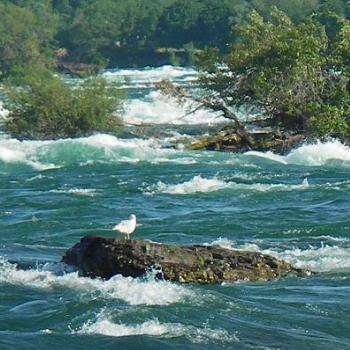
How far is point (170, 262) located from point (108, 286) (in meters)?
1.07

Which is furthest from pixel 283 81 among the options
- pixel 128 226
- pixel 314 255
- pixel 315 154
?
pixel 314 255

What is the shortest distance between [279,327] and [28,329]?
9.41 ft

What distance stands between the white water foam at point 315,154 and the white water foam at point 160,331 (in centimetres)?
1751

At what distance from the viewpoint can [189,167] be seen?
2916 centimetres

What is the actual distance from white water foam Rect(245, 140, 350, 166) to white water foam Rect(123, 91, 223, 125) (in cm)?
1434

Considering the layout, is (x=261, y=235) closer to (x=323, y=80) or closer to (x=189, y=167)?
(x=189, y=167)

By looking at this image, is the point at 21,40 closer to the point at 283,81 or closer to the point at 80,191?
the point at 283,81

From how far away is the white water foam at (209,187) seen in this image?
24812 millimetres

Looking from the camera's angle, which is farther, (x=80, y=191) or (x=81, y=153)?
(x=81, y=153)

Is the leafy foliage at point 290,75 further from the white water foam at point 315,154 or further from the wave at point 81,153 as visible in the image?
the wave at point 81,153

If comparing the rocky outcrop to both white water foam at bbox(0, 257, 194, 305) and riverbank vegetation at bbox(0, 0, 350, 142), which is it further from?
white water foam at bbox(0, 257, 194, 305)

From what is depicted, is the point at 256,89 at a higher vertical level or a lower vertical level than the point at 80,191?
higher

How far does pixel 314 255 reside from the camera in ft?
56.3

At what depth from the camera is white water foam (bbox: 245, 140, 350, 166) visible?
1185 inches
